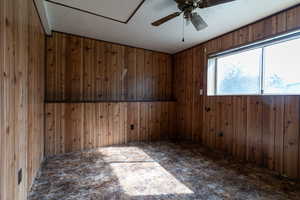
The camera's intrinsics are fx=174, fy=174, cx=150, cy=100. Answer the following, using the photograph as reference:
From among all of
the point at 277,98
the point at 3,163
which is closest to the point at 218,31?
the point at 277,98

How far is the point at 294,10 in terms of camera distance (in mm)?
2359

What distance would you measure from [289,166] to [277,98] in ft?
3.20

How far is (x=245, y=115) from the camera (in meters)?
3.06

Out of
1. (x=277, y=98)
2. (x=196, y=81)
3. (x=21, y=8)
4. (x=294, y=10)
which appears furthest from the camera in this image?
(x=196, y=81)

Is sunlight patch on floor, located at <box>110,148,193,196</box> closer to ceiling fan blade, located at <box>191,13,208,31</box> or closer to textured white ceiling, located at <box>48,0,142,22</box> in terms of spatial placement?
ceiling fan blade, located at <box>191,13,208,31</box>

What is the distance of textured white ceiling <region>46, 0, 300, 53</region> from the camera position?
8.04 feet

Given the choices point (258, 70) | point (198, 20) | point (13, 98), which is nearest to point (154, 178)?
point (13, 98)

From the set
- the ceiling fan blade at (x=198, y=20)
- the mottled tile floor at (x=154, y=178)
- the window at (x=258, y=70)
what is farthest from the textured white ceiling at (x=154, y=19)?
the mottled tile floor at (x=154, y=178)

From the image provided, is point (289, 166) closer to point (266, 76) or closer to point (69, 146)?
point (266, 76)

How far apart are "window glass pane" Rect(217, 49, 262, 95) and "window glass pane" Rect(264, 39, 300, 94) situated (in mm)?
159

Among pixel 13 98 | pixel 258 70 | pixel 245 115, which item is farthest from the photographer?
pixel 245 115

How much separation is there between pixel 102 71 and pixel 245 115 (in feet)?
10.4

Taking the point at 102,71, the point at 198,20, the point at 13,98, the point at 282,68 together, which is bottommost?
the point at 13,98

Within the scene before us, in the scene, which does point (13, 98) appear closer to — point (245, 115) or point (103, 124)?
point (103, 124)
